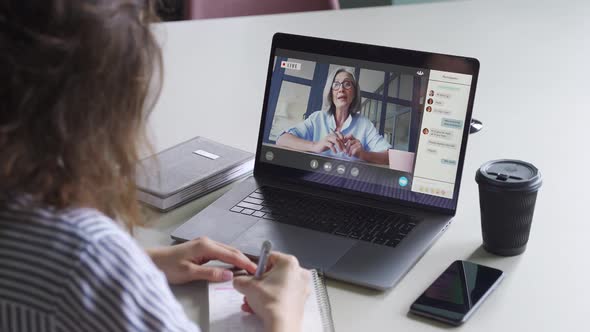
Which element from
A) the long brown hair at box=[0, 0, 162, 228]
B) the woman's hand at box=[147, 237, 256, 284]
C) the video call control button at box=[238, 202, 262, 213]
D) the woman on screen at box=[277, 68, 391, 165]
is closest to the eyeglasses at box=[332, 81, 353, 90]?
the woman on screen at box=[277, 68, 391, 165]

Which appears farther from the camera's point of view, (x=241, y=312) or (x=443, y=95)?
(x=443, y=95)

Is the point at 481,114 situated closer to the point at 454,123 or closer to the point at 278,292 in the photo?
the point at 454,123

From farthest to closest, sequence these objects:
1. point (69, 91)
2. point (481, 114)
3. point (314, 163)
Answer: point (481, 114), point (314, 163), point (69, 91)

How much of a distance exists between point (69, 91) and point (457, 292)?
0.66 metres

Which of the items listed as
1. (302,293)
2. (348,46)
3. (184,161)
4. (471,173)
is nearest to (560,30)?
(471,173)

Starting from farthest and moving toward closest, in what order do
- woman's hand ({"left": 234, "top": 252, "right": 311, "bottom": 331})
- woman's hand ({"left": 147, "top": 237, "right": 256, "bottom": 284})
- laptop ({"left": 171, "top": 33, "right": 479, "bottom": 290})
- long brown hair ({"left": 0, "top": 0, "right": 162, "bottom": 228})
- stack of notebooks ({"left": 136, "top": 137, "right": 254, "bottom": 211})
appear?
1. stack of notebooks ({"left": 136, "top": 137, "right": 254, "bottom": 211})
2. laptop ({"left": 171, "top": 33, "right": 479, "bottom": 290})
3. woman's hand ({"left": 147, "top": 237, "right": 256, "bottom": 284})
4. woman's hand ({"left": 234, "top": 252, "right": 311, "bottom": 331})
5. long brown hair ({"left": 0, "top": 0, "right": 162, "bottom": 228})

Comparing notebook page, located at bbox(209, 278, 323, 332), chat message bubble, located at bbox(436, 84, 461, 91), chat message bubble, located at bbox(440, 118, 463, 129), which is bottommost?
notebook page, located at bbox(209, 278, 323, 332)

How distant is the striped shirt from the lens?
0.83 m

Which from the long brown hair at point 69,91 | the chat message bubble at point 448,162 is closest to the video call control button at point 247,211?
the chat message bubble at point 448,162

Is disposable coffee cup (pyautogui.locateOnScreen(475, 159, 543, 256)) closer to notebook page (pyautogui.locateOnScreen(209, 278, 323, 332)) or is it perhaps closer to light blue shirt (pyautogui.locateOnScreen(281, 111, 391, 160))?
light blue shirt (pyautogui.locateOnScreen(281, 111, 391, 160))

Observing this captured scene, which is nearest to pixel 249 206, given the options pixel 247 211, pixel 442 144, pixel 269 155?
pixel 247 211

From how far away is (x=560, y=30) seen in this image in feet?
7.27

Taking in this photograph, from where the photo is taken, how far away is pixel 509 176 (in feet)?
4.29

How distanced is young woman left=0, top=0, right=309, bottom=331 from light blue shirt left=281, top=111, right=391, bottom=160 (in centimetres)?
59
